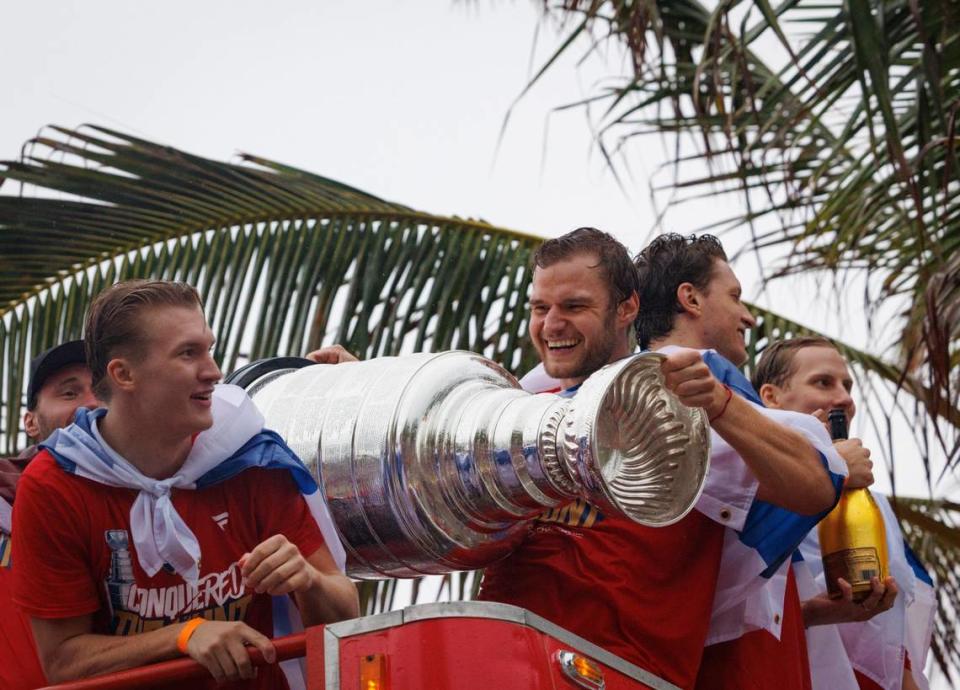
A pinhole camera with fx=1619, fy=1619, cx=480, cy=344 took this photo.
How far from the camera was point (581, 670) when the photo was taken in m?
3.16

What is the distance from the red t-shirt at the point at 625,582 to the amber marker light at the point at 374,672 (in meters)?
0.80

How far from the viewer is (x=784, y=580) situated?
159 inches

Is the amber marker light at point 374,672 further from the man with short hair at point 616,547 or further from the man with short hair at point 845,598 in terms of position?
the man with short hair at point 845,598

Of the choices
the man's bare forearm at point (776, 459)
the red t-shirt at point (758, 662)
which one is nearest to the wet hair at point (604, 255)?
the man's bare forearm at point (776, 459)

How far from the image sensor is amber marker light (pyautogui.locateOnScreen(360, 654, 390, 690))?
→ 9.94 feet

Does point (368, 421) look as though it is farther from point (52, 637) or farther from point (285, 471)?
point (52, 637)

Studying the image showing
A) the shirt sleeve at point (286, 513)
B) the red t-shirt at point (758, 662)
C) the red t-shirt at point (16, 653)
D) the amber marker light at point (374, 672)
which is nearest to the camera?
the amber marker light at point (374, 672)

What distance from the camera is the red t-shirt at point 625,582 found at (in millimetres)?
3756

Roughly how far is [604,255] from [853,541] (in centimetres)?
101

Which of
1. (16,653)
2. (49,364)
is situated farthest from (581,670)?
(49,364)

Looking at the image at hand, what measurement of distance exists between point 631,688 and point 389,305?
4.40m

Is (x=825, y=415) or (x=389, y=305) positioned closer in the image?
(x=825, y=415)

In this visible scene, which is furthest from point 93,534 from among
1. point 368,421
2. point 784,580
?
point 784,580

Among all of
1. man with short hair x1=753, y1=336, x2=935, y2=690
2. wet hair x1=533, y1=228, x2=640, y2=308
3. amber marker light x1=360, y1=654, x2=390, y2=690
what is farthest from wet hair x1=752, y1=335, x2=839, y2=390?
amber marker light x1=360, y1=654, x2=390, y2=690
